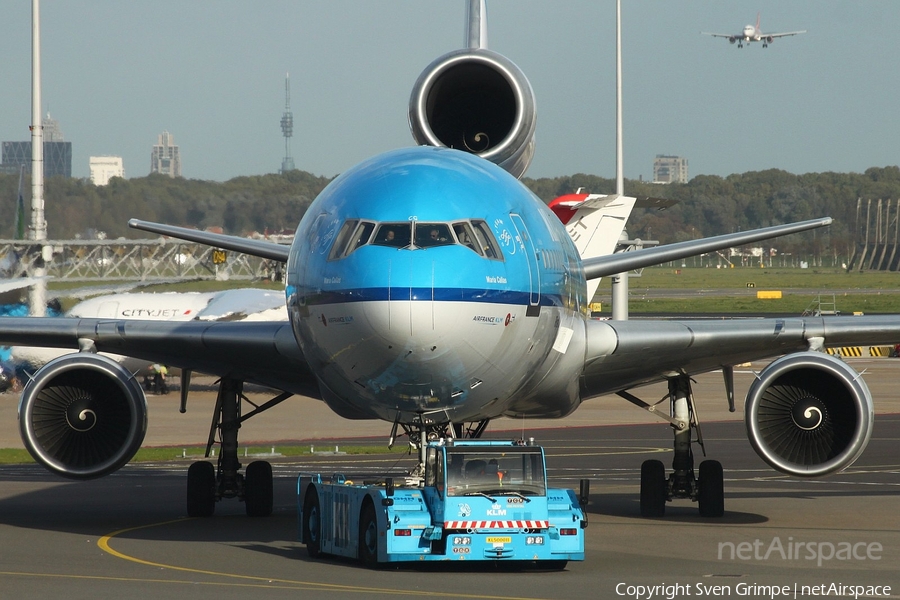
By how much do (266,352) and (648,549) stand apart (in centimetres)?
508

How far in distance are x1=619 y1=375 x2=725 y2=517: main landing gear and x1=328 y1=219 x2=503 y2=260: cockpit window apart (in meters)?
6.55

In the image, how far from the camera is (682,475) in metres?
19.3

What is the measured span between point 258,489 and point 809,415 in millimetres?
7823

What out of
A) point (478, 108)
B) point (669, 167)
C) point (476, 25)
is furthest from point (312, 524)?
point (669, 167)

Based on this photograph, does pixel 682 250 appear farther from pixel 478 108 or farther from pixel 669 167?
pixel 669 167

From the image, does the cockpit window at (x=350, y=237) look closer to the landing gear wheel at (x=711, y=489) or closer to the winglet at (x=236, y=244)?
the winglet at (x=236, y=244)

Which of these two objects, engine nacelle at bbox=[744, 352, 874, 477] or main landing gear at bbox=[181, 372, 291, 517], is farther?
main landing gear at bbox=[181, 372, 291, 517]

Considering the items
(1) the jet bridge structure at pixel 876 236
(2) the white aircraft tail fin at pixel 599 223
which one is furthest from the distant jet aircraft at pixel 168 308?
(1) the jet bridge structure at pixel 876 236

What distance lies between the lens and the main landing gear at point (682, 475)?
1892 centimetres

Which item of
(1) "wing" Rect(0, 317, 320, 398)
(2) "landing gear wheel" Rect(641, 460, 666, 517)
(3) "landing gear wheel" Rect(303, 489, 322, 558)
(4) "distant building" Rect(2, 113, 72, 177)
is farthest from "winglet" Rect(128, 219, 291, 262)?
(4) "distant building" Rect(2, 113, 72, 177)

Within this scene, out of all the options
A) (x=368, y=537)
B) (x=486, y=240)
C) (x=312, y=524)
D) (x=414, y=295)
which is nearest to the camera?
(x=414, y=295)

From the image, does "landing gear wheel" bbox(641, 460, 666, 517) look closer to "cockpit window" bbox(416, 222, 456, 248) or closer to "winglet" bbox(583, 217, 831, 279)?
"winglet" bbox(583, 217, 831, 279)

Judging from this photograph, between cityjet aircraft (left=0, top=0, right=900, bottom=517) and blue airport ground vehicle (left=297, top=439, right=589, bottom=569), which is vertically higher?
cityjet aircraft (left=0, top=0, right=900, bottom=517)

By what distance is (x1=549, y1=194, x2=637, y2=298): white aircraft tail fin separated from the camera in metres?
35.2
